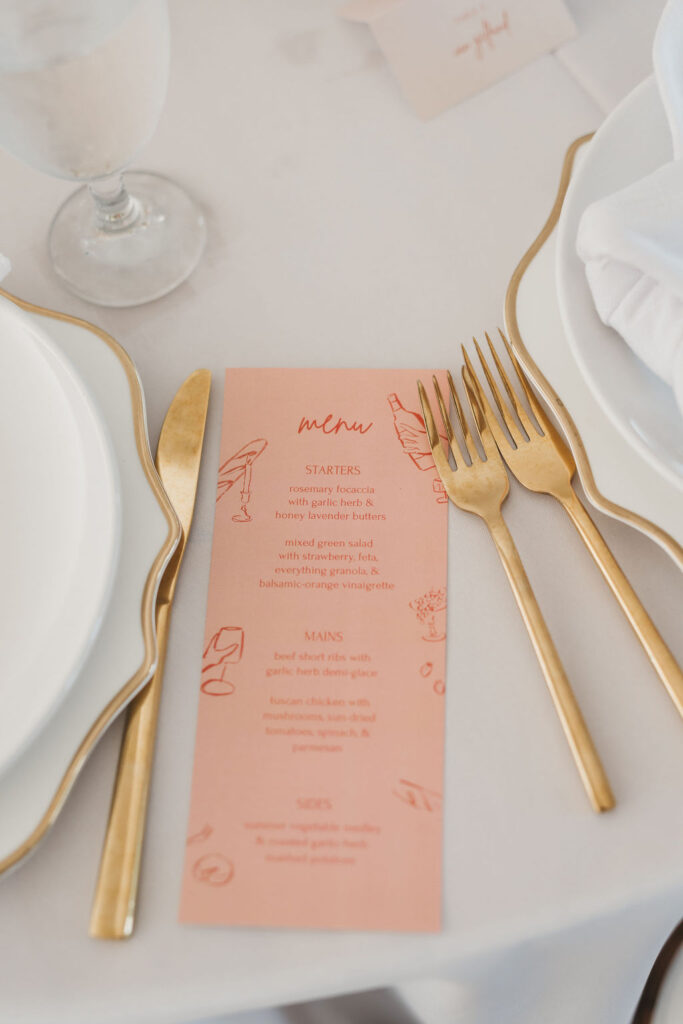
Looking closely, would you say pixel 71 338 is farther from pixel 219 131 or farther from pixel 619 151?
pixel 619 151

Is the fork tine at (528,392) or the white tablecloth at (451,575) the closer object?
the white tablecloth at (451,575)

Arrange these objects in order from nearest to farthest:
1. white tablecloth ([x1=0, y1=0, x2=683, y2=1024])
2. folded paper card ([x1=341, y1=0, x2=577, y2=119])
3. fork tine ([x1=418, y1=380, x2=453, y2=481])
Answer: white tablecloth ([x1=0, y1=0, x2=683, y2=1024]), fork tine ([x1=418, y1=380, x2=453, y2=481]), folded paper card ([x1=341, y1=0, x2=577, y2=119])

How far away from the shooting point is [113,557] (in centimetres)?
43

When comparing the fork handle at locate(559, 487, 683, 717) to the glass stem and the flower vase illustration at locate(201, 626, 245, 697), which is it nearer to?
the flower vase illustration at locate(201, 626, 245, 697)

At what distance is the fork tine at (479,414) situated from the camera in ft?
1.66

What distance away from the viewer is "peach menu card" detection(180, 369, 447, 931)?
0.40m

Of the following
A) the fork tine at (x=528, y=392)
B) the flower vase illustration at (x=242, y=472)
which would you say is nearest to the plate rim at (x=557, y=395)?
the fork tine at (x=528, y=392)

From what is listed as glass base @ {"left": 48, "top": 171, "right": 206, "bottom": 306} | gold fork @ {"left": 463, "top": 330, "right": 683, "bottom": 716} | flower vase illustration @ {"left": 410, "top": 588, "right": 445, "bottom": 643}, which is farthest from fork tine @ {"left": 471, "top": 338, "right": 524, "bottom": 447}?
glass base @ {"left": 48, "top": 171, "right": 206, "bottom": 306}

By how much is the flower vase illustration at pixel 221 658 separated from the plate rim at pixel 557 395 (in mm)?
210

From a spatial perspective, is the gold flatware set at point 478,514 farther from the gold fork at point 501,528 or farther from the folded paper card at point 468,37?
the folded paper card at point 468,37

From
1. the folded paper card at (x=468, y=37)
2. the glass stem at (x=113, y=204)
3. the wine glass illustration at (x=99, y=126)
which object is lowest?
the wine glass illustration at (x=99, y=126)

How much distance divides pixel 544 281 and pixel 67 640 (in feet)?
1.18

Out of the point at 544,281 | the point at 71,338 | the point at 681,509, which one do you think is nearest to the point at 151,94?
the point at 71,338

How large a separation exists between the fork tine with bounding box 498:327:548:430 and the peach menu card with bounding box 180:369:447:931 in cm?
5
